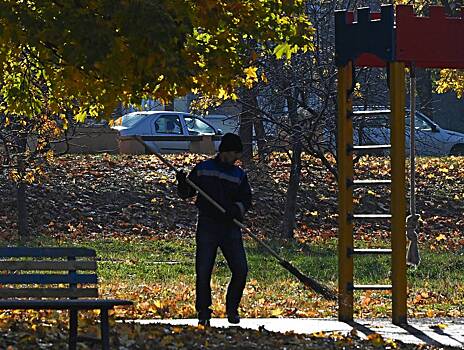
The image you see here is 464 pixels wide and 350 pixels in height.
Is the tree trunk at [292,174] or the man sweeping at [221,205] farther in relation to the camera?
the tree trunk at [292,174]

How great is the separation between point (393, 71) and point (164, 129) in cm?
2097

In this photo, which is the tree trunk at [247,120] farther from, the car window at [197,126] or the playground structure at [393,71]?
the playground structure at [393,71]

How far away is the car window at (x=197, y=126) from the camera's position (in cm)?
3322

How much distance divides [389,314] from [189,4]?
4.58m

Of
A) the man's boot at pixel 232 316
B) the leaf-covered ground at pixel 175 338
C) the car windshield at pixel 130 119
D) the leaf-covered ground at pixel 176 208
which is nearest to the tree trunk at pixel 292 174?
the leaf-covered ground at pixel 176 208

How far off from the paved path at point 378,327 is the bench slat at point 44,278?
183 centimetres

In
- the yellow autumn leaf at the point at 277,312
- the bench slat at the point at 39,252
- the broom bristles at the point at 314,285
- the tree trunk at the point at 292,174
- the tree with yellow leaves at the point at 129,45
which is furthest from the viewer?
the tree trunk at the point at 292,174

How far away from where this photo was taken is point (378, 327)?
11906mm

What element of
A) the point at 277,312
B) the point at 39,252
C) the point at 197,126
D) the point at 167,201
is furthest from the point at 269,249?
the point at 197,126

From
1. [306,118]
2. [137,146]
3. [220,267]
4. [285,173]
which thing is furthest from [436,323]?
[137,146]

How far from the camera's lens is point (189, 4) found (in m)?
10.5

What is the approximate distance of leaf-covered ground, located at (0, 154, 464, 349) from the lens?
22.4 m

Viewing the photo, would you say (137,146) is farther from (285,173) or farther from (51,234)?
(51,234)

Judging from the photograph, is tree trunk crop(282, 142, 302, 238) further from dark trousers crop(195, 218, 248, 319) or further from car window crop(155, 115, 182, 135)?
dark trousers crop(195, 218, 248, 319)
